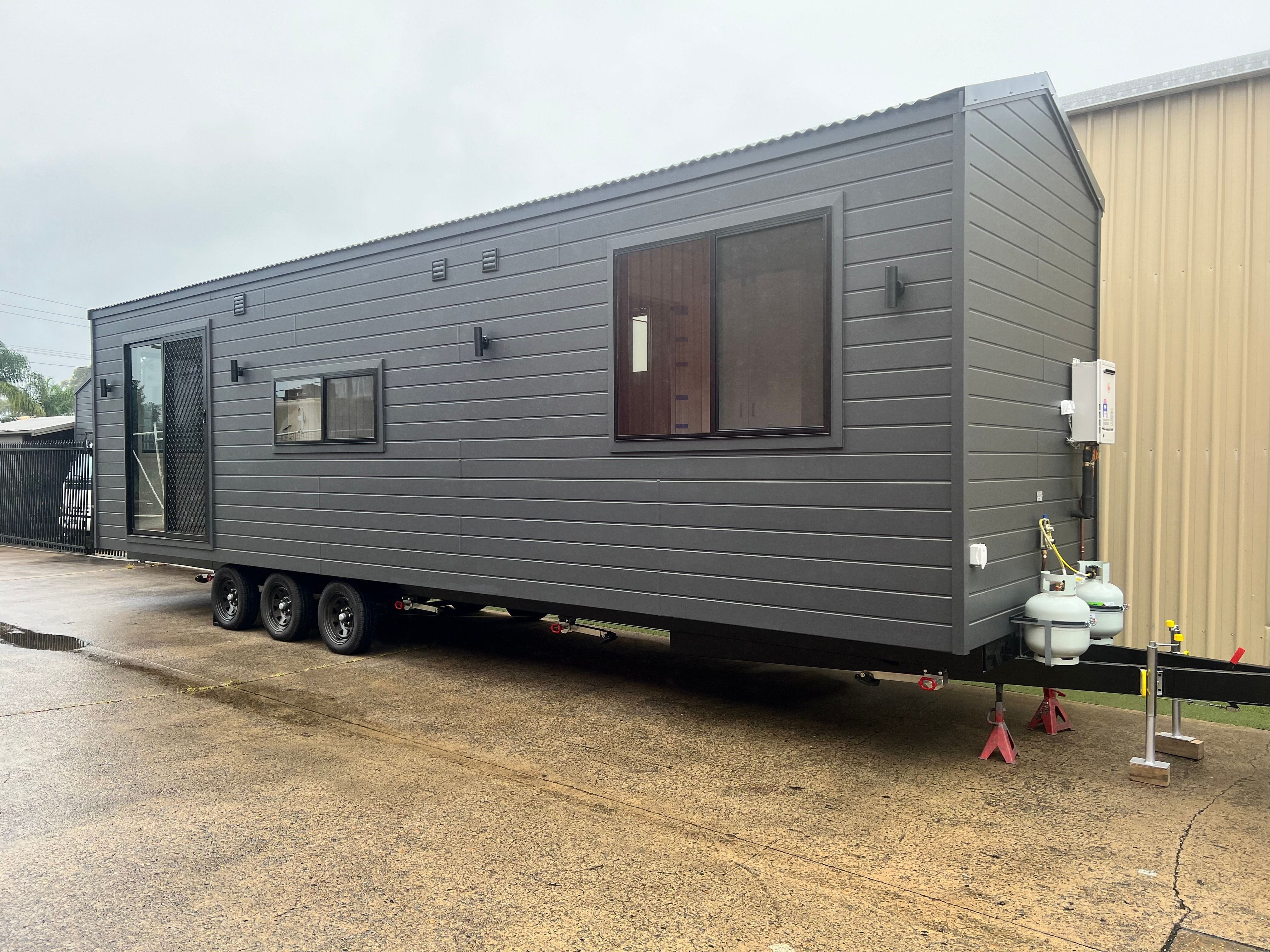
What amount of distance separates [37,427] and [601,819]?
20332 millimetres

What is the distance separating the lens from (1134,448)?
5531mm

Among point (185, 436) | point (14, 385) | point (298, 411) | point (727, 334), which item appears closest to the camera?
point (727, 334)

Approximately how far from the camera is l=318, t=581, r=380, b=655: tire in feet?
22.1

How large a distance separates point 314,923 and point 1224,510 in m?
5.56

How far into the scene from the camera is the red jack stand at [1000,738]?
4.14 meters

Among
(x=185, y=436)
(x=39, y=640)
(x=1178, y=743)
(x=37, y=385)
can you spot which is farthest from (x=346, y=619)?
(x=37, y=385)

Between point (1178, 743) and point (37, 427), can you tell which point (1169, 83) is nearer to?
point (1178, 743)

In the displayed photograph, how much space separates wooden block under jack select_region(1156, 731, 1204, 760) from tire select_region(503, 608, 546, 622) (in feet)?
12.3

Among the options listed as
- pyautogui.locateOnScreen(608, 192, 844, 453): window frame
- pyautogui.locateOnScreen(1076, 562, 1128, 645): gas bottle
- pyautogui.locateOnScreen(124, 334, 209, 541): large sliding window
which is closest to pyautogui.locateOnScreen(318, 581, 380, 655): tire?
pyautogui.locateOnScreen(124, 334, 209, 541): large sliding window

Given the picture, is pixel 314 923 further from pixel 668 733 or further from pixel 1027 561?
pixel 1027 561

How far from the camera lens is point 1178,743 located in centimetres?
421

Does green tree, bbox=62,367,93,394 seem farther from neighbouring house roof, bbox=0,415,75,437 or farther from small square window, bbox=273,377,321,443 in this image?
small square window, bbox=273,377,321,443

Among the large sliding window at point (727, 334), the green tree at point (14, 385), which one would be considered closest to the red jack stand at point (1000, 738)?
the large sliding window at point (727, 334)

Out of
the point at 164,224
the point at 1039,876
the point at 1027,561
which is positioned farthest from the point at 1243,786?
the point at 164,224
